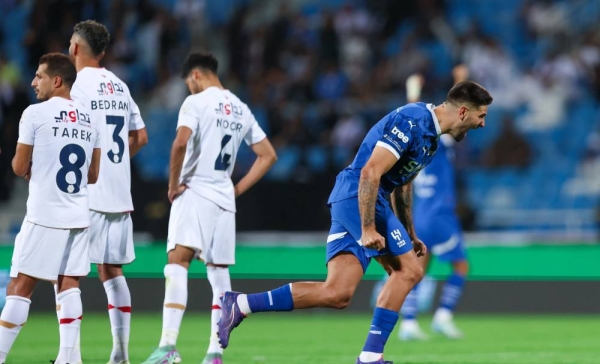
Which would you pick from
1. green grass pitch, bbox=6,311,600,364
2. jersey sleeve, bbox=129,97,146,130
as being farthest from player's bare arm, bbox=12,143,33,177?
green grass pitch, bbox=6,311,600,364

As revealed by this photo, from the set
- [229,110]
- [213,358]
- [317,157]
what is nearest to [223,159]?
[229,110]

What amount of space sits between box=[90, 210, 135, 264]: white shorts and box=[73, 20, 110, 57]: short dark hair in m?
1.28

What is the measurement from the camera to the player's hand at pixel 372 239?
288 inches

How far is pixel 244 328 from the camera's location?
44.4 feet

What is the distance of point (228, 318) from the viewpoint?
25.8ft

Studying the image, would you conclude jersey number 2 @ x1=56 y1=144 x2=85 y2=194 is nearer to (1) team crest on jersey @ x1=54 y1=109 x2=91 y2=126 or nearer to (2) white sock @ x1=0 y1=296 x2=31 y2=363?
(1) team crest on jersey @ x1=54 y1=109 x2=91 y2=126

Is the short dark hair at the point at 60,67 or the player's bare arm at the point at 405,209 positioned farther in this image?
the player's bare arm at the point at 405,209

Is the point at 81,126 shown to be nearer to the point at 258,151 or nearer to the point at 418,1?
the point at 258,151

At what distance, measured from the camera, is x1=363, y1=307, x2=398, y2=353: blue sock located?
762cm

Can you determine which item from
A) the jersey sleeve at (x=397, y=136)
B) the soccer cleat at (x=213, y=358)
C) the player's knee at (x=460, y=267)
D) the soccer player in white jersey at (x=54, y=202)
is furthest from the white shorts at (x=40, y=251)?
the player's knee at (x=460, y=267)

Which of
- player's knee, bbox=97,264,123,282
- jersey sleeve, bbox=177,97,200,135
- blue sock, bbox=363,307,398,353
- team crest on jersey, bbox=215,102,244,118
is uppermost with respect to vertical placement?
team crest on jersey, bbox=215,102,244,118

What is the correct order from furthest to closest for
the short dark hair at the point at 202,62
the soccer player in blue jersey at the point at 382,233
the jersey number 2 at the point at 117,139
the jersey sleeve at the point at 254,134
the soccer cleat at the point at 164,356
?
the jersey sleeve at the point at 254,134 < the short dark hair at the point at 202,62 < the jersey number 2 at the point at 117,139 < the soccer cleat at the point at 164,356 < the soccer player in blue jersey at the point at 382,233

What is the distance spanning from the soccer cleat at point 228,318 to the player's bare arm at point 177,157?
1.35 m

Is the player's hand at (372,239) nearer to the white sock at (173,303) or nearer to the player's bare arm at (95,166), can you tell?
the white sock at (173,303)
